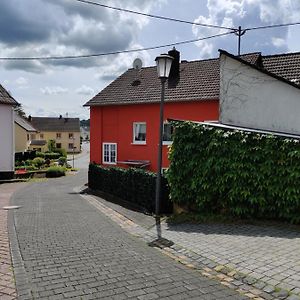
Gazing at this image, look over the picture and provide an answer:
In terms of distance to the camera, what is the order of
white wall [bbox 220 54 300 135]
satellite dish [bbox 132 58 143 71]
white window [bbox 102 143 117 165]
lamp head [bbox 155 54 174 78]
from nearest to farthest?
lamp head [bbox 155 54 174 78] → white wall [bbox 220 54 300 135] → white window [bbox 102 143 117 165] → satellite dish [bbox 132 58 143 71]

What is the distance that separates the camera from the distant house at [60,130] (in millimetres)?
91312

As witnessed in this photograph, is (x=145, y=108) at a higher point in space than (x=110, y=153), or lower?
higher

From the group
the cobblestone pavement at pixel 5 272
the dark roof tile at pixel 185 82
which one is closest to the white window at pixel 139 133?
the dark roof tile at pixel 185 82

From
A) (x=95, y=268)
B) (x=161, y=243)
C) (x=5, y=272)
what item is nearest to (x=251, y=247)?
(x=161, y=243)

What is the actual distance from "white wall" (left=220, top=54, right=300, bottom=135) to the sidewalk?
675 centimetres

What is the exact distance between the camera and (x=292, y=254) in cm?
624

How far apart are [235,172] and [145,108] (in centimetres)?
1295

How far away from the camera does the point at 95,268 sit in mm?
5840

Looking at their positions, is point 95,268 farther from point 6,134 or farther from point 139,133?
point 6,134

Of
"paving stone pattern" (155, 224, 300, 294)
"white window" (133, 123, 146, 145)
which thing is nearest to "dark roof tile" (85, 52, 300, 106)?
"white window" (133, 123, 146, 145)

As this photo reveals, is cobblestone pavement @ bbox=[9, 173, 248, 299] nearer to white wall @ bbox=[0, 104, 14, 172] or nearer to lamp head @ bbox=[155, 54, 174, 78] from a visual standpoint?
lamp head @ bbox=[155, 54, 174, 78]

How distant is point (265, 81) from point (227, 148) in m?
6.54

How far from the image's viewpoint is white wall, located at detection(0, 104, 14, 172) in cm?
2398

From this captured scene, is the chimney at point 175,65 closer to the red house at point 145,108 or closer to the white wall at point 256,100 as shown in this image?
the red house at point 145,108
